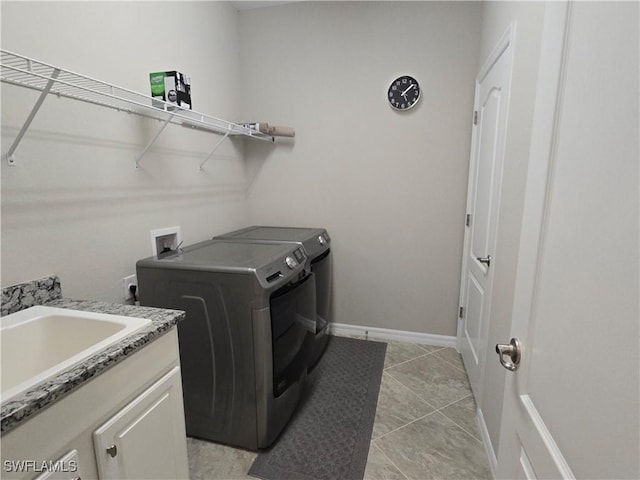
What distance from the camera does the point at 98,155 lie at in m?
1.49

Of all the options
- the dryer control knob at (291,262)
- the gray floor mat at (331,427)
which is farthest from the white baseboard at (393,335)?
the dryer control knob at (291,262)

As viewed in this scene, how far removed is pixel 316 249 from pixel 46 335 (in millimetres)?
1492

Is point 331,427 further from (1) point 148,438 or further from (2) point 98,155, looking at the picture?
(2) point 98,155

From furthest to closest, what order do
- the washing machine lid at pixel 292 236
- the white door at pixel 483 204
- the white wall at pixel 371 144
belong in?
the white wall at pixel 371 144, the washing machine lid at pixel 292 236, the white door at pixel 483 204

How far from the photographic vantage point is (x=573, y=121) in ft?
1.91

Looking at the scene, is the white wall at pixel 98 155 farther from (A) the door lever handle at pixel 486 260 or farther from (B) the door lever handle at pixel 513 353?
(A) the door lever handle at pixel 486 260

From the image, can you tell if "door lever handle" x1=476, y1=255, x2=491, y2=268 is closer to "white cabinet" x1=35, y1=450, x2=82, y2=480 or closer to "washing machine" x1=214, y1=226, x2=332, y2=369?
"washing machine" x1=214, y1=226, x2=332, y2=369

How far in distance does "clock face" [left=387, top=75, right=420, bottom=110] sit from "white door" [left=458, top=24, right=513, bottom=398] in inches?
16.5

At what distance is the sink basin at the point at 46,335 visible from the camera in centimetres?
104

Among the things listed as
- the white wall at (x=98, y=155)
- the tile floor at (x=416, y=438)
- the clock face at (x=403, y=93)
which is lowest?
the tile floor at (x=416, y=438)

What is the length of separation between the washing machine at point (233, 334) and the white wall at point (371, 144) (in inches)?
44.0

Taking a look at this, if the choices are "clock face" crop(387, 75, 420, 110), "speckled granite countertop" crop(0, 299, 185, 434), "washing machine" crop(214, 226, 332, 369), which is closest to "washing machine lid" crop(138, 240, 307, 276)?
"washing machine" crop(214, 226, 332, 369)

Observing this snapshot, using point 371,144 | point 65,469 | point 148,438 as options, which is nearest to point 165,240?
point 148,438

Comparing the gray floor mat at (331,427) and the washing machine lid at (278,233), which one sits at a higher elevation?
the washing machine lid at (278,233)
